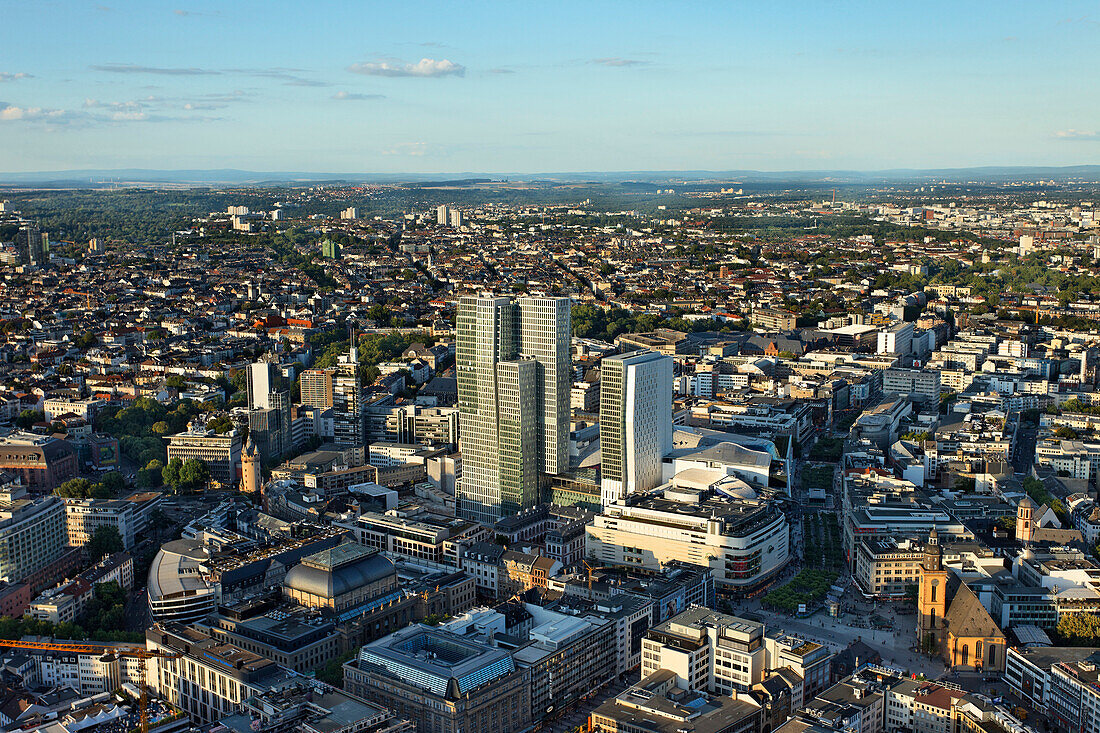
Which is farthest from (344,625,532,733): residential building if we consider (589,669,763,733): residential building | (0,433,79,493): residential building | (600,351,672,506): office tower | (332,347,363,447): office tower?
(332,347,363,447): office tower

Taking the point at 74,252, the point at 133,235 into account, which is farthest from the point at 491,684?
the point at 133,235

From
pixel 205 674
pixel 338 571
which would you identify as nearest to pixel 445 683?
pixel 205 674

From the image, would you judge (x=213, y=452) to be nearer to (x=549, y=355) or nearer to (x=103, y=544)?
(x=103, y=544)

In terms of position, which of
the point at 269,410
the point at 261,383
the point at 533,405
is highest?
the point at 533,405

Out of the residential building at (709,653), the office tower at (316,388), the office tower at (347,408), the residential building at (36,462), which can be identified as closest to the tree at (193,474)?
the residential building at (36,462)

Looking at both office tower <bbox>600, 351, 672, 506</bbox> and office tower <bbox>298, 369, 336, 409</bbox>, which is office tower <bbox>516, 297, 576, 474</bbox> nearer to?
Answer: office tower <bbox>600, 351, 672, 506</bbox>
